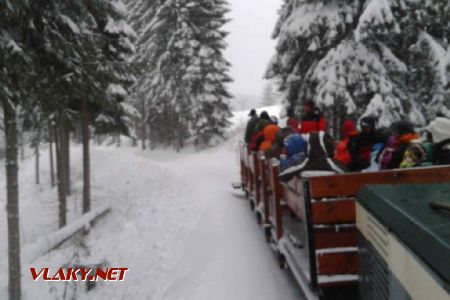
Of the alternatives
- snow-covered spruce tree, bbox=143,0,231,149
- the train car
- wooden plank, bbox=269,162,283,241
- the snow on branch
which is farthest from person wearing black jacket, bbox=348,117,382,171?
snow-covered spruce tree, bbox=143,0,231,149

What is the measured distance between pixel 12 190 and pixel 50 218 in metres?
15.6

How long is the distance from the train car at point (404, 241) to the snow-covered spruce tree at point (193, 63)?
27937 millimetres

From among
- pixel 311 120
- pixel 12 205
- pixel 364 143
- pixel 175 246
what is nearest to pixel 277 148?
pixel 311 120

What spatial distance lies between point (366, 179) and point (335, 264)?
0.89 m

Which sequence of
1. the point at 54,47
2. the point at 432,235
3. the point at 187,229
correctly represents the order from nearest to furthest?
the point at 432,235 → the point at 54,47 → the point at 187,229

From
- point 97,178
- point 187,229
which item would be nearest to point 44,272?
point 187,229

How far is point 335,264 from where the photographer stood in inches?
169

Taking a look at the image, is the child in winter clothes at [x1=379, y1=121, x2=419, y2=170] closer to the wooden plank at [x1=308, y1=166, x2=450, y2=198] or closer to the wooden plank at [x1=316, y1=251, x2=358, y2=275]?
the wooden plank at [x1=308, y1=166, x2=450, y2=198]

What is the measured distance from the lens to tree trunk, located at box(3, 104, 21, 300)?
30.5 feet

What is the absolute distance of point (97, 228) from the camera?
52.4 feet

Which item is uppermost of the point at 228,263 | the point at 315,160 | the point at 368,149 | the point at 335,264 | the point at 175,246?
the point at 368,149

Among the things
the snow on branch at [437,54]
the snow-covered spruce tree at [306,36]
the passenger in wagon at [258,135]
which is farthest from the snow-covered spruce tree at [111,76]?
the snow on branch at [437,54]

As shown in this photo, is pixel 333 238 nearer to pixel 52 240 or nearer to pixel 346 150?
pixel 346 150

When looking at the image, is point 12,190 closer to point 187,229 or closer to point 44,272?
point 44,272
